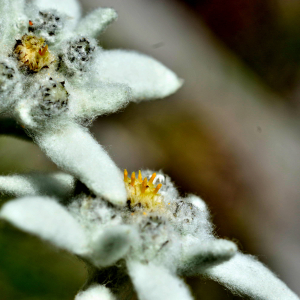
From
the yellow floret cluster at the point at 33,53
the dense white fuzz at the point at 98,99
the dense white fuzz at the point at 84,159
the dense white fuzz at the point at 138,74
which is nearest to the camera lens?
the dense white fuzz at the point at 84,159

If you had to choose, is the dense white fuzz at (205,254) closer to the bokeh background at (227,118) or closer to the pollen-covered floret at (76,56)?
the pollen-covered floret at (76,56)

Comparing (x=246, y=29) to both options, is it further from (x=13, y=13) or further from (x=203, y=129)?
(x=13, y=13)

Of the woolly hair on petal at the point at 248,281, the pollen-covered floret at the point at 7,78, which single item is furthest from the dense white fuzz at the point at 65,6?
the woolly hair on petal at the point at 248,281

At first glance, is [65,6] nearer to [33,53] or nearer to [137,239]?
[33,53]

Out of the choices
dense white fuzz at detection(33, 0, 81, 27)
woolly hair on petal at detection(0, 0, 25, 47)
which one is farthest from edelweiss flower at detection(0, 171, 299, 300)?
dense white fuzz at detection(33, 0, 81, 27)

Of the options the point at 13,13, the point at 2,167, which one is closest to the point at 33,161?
the point at 2,167

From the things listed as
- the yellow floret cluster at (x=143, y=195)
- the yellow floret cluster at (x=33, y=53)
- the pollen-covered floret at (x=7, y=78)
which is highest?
the yellow floret cluster at (x=33, y=53)

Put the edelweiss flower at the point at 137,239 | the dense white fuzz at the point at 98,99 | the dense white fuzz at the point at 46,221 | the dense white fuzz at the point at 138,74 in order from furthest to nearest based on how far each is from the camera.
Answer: the dense white fuzz at the point at 138,74, the dense white fuzz at the point at 98,99, the edelweiss flower at the point at 137,239, the dense white fuzz at the point at 46,221
